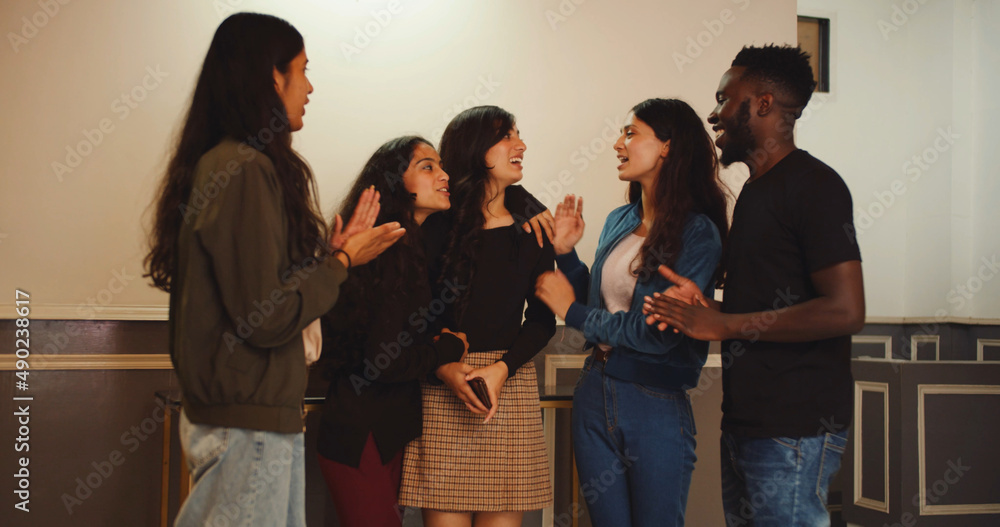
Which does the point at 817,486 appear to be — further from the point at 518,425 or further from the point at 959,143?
the point at 959,143

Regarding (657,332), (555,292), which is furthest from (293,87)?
(657,332)

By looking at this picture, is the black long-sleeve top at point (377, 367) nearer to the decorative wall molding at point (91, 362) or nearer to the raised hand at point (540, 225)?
the raised hand at point (540, 225)

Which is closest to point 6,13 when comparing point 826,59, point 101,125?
point 101,125

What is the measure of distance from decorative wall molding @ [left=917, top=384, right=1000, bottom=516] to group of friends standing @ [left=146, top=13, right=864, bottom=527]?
2.16 m

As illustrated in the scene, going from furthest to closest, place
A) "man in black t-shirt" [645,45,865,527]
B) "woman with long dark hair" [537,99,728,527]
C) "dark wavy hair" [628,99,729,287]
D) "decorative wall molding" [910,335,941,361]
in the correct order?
"decorative wall molding" [910,335,941,361] < "dark wavy hair" [628,99,729,287] < "woman with long dark hair" [537,99,728,527] < "man in black t-shirt" [645,45,865,527]

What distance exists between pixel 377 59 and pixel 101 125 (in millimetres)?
1063

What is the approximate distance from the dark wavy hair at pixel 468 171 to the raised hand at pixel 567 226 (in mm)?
221

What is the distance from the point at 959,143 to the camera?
17.8 feet

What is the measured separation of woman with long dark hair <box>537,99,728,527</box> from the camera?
6.24ft

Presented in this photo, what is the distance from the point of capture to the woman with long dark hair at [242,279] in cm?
133
